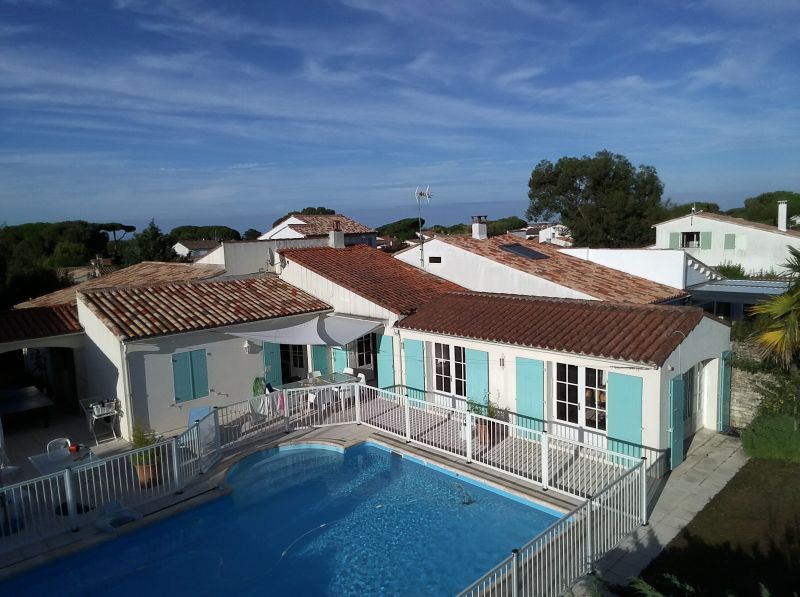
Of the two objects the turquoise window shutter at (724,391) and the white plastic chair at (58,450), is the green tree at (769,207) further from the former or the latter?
the white plastic chair at (58,450)

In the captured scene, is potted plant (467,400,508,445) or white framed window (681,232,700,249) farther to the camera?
white framed window (681,232,700,249)

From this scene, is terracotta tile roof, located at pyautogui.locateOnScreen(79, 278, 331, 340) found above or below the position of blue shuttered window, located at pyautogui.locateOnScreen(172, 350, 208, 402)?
above

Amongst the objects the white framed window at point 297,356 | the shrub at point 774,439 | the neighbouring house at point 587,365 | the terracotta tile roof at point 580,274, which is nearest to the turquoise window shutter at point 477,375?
the neighbouring house at point 587,365

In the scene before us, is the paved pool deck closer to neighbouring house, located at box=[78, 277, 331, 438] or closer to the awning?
the awning

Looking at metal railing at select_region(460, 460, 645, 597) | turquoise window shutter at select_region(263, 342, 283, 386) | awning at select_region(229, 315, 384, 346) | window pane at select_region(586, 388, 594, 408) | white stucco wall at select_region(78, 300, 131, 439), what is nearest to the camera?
metal railing at select_region(460, 460, 645, 597)

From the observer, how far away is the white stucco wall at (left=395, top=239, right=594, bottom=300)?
20.4 metres

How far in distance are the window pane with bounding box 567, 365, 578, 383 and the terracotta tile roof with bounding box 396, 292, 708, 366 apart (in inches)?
27.6

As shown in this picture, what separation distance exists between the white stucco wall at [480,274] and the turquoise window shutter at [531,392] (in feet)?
16.1

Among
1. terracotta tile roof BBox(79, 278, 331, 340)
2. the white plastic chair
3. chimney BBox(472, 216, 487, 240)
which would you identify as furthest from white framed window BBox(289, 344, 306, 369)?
chimney BBox(472, 216, 487, 240)

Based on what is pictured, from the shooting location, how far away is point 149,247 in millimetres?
56344

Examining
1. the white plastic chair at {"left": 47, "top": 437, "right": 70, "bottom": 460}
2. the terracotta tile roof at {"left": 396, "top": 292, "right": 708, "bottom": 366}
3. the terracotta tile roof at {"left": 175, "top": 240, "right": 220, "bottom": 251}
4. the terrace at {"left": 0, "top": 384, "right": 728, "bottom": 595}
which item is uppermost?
the terracotta tile roof at {"left": 175, "top": 240, "right": 220, "bottom": 251}

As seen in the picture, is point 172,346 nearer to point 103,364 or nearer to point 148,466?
point 103,364

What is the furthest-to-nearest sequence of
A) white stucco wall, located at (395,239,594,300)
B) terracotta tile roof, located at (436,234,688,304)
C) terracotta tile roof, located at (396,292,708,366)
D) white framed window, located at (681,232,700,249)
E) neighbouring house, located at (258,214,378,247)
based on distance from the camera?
neighbouring house, located at (258,214,378,247), white framed window, located at (681,232,700,249), white stucco wall, located at (395,239,594,300), terracotta tile roof, located at (436,234,688,304), terracotta tile roof, located at (396,292,708,366)

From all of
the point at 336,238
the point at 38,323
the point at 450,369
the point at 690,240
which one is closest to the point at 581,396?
the point at 450,369
